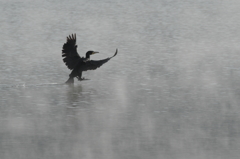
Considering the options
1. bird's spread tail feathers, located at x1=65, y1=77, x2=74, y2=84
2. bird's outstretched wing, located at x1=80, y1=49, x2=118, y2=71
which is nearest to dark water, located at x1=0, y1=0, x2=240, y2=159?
bird's spread tail feathers, located at x1=65, y1=77, x2=74, y2=84

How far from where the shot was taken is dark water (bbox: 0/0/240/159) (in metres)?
8.69

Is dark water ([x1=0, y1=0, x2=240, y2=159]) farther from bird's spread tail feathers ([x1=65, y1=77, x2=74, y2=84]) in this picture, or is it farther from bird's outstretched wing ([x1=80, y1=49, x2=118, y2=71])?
bird's outstretched wing ([x1=80, y1=49, x2=118, y2=71])

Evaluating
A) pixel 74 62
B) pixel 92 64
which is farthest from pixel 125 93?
pixel 74 62

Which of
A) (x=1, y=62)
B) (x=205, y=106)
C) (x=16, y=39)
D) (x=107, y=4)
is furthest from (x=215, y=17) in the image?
→ (x=205, y=106)

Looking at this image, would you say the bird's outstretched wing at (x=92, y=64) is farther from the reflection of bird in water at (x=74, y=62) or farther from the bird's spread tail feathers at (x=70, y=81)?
the bird's spread tail feathers at (x=70, y=81)

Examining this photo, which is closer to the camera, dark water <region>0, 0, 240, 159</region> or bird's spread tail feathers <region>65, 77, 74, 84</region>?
dark water <region>0, 0, 240, 159</region>

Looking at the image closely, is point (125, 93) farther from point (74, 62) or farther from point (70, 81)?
point (74, 62)

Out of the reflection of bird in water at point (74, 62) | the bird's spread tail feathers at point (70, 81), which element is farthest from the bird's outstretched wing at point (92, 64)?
the bird's spread tail feathers at point (70, 81)

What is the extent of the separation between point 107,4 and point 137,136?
27.2 meters

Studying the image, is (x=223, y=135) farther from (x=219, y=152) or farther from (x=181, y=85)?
(x=181, y=85)

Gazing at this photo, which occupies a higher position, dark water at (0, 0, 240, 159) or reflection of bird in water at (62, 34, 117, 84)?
reflection of bird in water at (62, 34, 117, 84)

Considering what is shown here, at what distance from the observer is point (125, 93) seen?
12477mm

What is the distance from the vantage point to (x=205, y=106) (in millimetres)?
11266

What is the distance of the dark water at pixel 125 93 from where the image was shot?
869 centimetres
